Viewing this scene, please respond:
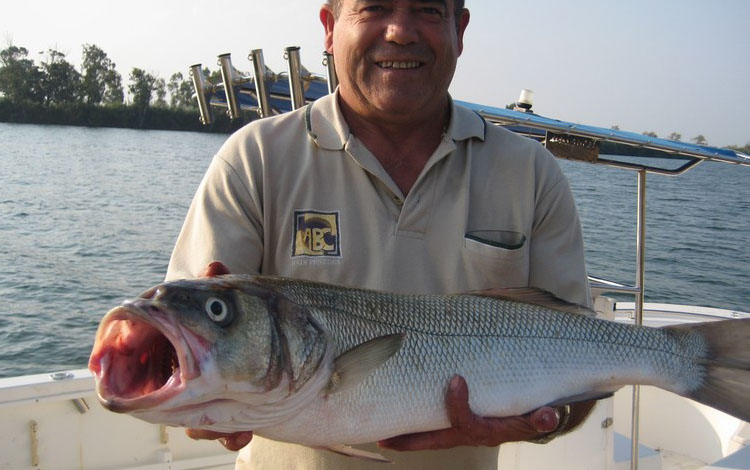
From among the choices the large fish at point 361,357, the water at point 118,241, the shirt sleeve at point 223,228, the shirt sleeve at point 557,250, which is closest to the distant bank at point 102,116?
the water at point 118,241

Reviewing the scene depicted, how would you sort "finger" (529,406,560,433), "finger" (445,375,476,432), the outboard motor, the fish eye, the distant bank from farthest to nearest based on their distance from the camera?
the distant bank → the outboard motor → "finger" (529,406,560,433) → "finger" (445,375,476,432) → the fish eye

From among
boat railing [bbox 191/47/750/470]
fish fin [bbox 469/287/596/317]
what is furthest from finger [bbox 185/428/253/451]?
boat railing [bbox 191/47/750/470]

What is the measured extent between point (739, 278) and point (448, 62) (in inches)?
791

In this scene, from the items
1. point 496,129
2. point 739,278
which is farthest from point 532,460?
point 739,278

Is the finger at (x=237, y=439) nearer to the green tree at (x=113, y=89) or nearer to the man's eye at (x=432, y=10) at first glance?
the man's eye at (x=432, y=10)

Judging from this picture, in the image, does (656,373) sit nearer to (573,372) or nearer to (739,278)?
(573,372)

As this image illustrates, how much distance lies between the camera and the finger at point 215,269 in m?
2.34

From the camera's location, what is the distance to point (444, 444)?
7.80ft

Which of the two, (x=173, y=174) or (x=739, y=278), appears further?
(x=173, y=174)

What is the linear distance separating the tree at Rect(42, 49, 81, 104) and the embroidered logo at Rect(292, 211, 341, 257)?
83290 millimetres

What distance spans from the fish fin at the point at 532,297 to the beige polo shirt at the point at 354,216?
0.16 m

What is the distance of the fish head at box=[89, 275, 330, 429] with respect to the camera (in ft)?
5.98

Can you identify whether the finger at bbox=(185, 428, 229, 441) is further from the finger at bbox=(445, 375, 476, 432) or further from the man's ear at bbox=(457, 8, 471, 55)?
the man's ear at bbox=(457, 8, 471, 55)

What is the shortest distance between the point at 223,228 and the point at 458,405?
1.09 m
